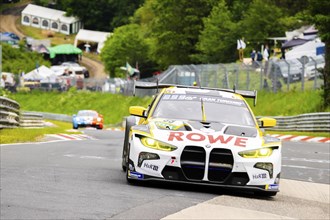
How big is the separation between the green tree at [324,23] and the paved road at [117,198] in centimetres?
2141

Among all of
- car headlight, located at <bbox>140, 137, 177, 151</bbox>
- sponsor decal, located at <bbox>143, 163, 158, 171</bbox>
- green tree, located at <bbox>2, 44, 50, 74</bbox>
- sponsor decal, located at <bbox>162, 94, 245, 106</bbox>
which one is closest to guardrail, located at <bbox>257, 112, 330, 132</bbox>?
sponsor decal, located at <bbox>162, 94, 245, 106</bbox>

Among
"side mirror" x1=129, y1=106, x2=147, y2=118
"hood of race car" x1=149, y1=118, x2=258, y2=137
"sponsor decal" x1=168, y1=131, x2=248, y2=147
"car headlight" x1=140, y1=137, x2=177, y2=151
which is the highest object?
"side mirror" x1=129, y1=106, x2=147, y2=118

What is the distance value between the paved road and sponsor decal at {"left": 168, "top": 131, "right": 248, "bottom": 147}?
65cm

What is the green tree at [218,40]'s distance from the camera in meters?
69.9

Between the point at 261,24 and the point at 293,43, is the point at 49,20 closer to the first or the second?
the point at 261,24

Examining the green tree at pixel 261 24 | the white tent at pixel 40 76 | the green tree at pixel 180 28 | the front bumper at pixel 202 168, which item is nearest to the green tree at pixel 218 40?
the green tree at pixel 261 24

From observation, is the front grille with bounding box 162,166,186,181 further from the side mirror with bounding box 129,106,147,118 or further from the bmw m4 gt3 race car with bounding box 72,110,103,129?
the bmw m4 gt3 race car with bounding box 72,110,103,129

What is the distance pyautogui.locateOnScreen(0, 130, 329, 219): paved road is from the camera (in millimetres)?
7520

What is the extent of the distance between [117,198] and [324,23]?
26.3 m

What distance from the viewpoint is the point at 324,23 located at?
33375mm

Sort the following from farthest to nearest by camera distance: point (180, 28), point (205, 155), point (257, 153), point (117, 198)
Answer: point (180, 28), point (257, 153), point (205, 155), point (117, 198)

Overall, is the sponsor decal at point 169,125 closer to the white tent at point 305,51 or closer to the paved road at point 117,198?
the paved road at point 117,198

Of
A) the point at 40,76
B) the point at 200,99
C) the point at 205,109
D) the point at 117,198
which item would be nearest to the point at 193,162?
the point at 117,198

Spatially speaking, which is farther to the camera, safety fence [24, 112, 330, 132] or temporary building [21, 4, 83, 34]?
temporary building [21, 4, 83, 34]
